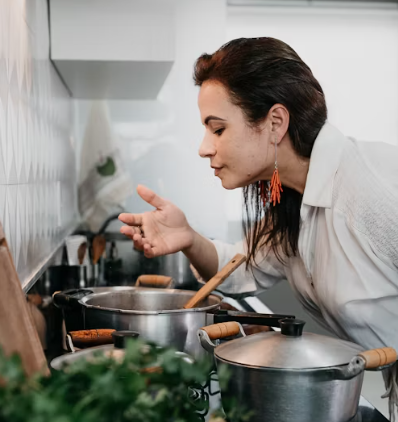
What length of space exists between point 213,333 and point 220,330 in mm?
16

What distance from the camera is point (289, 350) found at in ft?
2.82

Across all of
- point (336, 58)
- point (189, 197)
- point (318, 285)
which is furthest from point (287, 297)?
point (318, 285)

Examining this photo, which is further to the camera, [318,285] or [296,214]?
[296,214]

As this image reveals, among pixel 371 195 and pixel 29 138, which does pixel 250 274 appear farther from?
pixel 29 138

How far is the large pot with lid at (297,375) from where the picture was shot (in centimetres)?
82

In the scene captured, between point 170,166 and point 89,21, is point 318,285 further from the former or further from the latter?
point 170,166

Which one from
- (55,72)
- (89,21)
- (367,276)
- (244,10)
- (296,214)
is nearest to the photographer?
(367,276)

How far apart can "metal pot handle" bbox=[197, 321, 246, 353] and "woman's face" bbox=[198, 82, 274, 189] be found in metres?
0.49

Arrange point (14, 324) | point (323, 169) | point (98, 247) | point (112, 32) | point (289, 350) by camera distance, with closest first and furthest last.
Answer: point (14, 324)
point (289, 350)
point (323, 169)
point (112, 32)
point (98, 247)

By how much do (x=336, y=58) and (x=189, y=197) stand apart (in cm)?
107

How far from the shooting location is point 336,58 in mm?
3311

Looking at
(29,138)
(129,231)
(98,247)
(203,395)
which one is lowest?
(98,247)

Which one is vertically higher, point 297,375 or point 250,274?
point 297,375

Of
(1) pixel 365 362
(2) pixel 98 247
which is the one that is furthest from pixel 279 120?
(2) pixel 98 247
